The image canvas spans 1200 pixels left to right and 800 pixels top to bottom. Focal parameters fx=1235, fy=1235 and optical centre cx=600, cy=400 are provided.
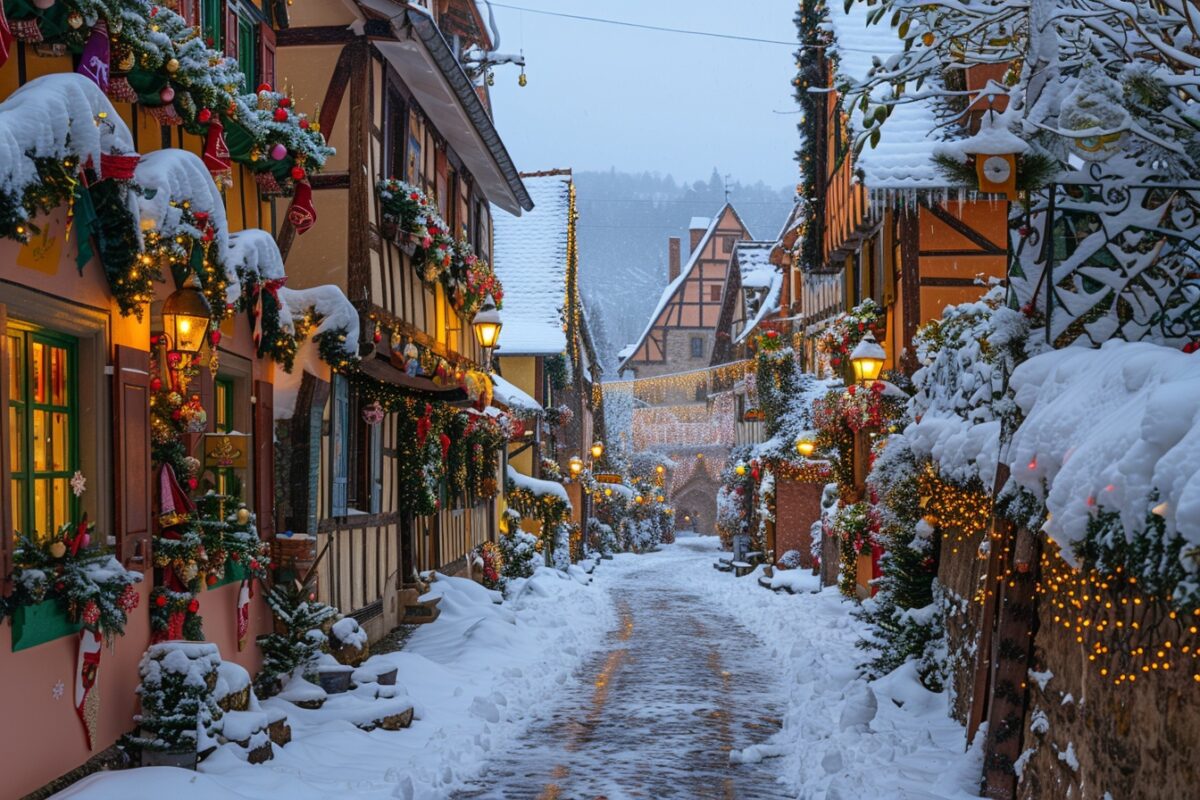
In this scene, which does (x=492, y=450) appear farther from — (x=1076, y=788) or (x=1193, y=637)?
(x=1193, y=637)

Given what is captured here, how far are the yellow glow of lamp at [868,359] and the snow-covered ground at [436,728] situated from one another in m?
5.23

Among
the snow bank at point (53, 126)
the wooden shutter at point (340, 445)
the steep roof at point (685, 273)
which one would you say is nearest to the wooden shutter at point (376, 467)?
the wooden shutter at point (340, 445)

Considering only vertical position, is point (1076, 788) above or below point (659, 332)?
below

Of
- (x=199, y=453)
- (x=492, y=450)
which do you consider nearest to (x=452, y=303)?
(x=492, y=450)

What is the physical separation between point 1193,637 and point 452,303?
15.5 m

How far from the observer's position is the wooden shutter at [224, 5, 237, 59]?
10.1 m

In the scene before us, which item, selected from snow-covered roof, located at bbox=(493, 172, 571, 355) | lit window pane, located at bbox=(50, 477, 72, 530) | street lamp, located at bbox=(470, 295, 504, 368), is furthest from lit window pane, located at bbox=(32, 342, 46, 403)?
snow-covered roof, located at bbox=(493, 172, 571, 355)

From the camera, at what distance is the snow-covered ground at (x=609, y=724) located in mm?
8203

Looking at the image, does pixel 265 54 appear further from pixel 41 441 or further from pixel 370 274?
pixel 41 441

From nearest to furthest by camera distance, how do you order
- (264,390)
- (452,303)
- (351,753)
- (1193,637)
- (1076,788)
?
(1193,637)
(1076,788)
(351,753)
(264,390)
(452,303)

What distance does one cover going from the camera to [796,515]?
28.4m

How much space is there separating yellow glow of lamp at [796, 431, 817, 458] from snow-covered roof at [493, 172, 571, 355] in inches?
379

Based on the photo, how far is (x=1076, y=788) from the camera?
6285mm

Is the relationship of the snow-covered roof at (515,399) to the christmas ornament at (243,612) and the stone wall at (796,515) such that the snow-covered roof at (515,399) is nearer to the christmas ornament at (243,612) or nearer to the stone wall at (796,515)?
the stone wall at (796,515)
